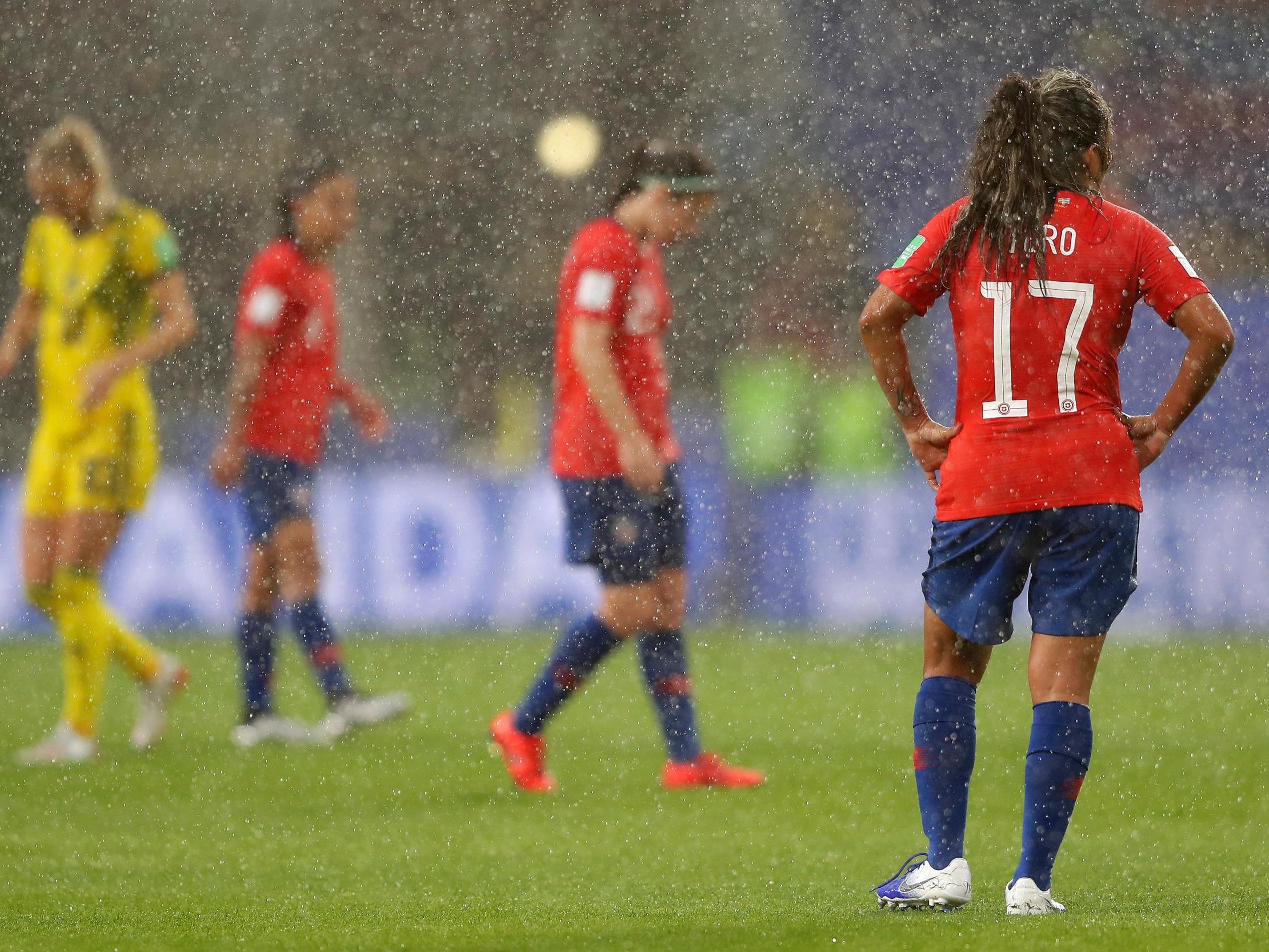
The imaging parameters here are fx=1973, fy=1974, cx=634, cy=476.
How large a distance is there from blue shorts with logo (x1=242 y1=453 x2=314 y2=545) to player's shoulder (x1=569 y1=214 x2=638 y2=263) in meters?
1.71

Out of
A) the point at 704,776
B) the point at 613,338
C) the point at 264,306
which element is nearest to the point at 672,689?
the point at 704,776

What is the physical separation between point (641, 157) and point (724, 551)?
18.7 ft

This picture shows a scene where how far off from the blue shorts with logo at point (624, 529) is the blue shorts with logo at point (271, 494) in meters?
1.53

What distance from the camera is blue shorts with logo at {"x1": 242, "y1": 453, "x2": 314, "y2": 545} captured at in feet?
22.4

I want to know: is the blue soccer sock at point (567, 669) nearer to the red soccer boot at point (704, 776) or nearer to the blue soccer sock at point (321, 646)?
the red soccer boot at point (704, 776)

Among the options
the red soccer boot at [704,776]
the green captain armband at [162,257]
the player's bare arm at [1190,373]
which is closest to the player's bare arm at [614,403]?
the red soccer boot at [704,776]

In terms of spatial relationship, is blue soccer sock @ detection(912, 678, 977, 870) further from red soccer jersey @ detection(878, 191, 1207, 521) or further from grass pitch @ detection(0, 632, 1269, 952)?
red soccer jersey @ detection(878, 191, 1207, 521)

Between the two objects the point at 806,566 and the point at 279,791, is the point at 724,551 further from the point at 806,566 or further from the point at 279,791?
the point at 279,791

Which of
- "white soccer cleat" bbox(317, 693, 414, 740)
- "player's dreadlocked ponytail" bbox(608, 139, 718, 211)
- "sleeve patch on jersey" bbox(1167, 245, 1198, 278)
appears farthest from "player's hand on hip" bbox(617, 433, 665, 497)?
"sleeve patch on jersey" bbox(1167, 245, 1198, 278)

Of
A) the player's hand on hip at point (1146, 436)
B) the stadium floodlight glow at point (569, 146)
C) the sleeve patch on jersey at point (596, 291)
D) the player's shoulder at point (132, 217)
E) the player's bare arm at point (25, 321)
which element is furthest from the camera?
the stadium floodlight glow at point (569, 146)

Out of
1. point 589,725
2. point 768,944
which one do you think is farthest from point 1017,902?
point 589,725

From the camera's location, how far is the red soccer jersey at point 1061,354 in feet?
11.5

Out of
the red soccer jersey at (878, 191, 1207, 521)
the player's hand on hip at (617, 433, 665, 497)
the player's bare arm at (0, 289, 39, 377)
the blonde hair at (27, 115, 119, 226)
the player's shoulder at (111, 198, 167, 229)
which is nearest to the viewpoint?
the red soccer jersey at (878, 191, 1207, 521)

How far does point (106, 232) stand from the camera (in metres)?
6.42
